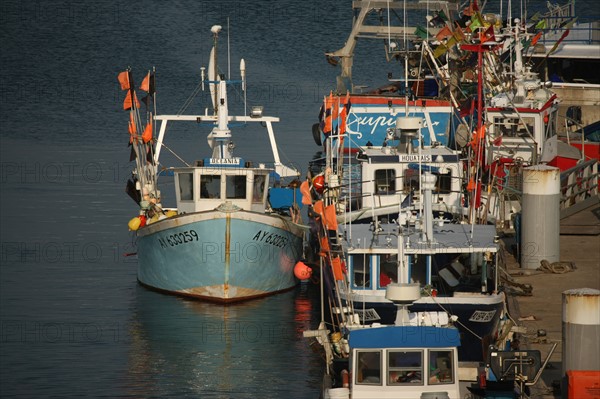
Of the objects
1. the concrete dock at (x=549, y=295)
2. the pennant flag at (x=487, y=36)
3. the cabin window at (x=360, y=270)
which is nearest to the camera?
the concrete dock at (x=549, y=295)

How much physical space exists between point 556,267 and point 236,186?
10.2 meters

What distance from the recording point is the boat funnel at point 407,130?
33312 millimetres

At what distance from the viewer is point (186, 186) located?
3878 centimetres

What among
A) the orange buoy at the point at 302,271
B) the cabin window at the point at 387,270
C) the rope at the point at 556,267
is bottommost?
the orange buoy at the point at 302,271

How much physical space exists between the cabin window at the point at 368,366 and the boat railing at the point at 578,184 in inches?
664

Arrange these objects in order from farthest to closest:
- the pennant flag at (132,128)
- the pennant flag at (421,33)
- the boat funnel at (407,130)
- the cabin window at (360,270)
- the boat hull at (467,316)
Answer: the pennant flag at (421,33), the pennant flag at (132,128), the boat funnel at (407,130), the cabin window at (360,270), the boat hull at (467,316)

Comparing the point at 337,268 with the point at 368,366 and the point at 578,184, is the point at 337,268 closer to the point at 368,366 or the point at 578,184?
the point at 368,366

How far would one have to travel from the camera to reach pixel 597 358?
22.5 m

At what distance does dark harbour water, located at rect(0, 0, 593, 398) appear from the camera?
103 feet

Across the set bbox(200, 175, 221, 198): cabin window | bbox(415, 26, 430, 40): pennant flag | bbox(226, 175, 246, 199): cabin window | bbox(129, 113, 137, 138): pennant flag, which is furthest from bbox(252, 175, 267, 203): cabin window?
bbox(415, 26, 430, 40): pennant flag

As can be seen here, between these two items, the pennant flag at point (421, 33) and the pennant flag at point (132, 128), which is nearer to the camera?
the pennant flag at point (132, 128)

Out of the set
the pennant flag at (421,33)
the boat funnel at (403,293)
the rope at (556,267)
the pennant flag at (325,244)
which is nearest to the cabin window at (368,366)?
the boat funnel at (403,293)

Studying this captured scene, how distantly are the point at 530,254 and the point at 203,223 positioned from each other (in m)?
9.34

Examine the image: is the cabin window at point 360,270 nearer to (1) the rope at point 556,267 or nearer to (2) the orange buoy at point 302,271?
(1) the rope at point 556,267
